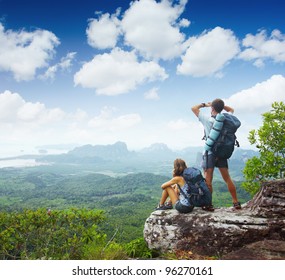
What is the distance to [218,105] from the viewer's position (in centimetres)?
529

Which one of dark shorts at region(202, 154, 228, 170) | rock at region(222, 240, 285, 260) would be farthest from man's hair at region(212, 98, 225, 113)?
rock at region(222, 240, 285, 260)

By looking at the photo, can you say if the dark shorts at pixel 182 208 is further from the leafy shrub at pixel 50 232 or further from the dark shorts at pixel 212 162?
the leafy shrub at pixel 50 232

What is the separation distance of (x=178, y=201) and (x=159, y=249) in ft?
3.19

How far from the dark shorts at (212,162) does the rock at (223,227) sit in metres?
0.86

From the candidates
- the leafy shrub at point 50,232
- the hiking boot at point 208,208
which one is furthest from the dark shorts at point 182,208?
the leafy shrub at point 50,232

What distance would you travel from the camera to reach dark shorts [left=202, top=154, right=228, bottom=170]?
5430 millimetres

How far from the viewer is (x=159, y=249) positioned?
545 cm

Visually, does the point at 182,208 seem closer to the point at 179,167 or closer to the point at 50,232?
the point at 179,167

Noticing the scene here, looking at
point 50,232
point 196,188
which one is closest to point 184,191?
point 196,188

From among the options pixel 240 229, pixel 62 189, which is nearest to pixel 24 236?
pixel 240 229

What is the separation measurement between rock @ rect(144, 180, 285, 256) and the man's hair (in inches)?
65.4

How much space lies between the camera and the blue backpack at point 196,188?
539 centimetres
